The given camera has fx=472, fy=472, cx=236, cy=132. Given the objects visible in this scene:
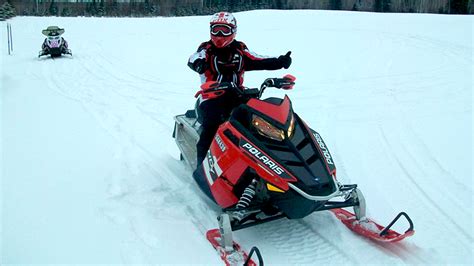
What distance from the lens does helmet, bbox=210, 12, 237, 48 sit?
14.2ft

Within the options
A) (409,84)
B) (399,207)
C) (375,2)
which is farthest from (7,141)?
(375,2)

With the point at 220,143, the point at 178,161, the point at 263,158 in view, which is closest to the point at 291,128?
the point at 263,158

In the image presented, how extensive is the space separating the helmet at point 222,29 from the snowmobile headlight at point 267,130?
1.08 meters

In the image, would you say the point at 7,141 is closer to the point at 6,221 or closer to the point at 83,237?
the point at 6,221

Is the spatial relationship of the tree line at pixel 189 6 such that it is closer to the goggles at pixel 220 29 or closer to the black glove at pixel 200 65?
the goggles at pixel 220 29

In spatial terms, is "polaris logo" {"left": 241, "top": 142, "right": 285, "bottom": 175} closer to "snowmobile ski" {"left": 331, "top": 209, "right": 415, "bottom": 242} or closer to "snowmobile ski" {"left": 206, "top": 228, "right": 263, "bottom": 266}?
"snowmobile ski" {"left": 206, "top": 228, "right": 263, "bottom": 266}

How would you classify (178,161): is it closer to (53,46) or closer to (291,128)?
(291,128)

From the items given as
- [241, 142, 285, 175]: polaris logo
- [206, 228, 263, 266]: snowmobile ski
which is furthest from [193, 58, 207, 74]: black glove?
[206, 228, 263, 266]: snowmobile ski

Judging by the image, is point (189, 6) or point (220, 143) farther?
point (189, 6)

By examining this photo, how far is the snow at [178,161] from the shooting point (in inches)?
141

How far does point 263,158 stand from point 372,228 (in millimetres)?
1091

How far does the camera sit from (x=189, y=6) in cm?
5303

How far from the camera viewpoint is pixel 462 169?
16.8 feet

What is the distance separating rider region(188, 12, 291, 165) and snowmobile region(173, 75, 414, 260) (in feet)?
0.83
